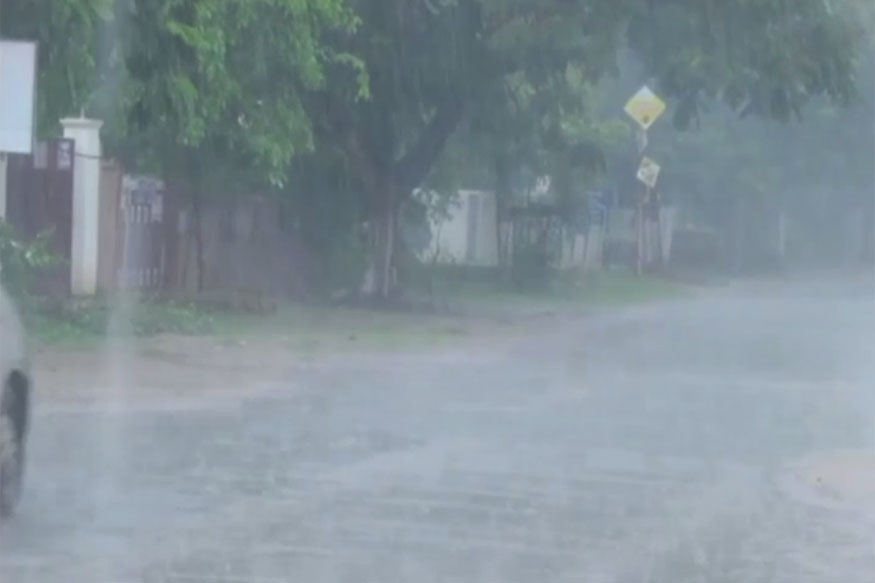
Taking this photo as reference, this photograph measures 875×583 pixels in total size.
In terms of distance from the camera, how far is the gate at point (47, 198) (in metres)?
30.6

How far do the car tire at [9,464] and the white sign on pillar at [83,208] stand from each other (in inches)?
705

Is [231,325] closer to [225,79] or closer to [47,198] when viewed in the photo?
[47,198]

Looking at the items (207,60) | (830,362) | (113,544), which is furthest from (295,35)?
(113,544)

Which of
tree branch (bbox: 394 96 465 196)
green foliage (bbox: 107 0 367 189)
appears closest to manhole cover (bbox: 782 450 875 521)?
green foliage (bbox: 107 0 367 189)

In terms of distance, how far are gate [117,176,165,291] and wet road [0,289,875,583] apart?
7.73 meters

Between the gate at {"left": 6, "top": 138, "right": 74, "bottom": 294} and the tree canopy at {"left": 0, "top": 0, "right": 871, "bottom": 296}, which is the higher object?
the tree canopy at {"left": 0, "top": 0, "right": 871, "bottom": 296}

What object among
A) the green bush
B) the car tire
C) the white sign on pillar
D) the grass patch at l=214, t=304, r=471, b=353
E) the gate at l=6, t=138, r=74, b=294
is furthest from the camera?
the green bush

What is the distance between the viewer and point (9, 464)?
1295cm

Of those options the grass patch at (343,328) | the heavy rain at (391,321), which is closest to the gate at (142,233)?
the heavy rain at (391,321)

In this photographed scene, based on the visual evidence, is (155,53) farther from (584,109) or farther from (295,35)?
(584,109)

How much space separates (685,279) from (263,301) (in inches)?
1085

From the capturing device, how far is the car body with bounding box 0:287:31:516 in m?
12.7

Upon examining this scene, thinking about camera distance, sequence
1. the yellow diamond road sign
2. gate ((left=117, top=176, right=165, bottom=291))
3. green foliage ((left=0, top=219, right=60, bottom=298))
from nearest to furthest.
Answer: green foliage ((left=0, top=219, right=60, bottom=298)), gate ((left=117, top=176, right=165, bottom=291)), the yellow diamond road sign

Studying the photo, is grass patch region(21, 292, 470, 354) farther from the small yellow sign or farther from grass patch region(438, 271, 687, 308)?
the small yellow sign
